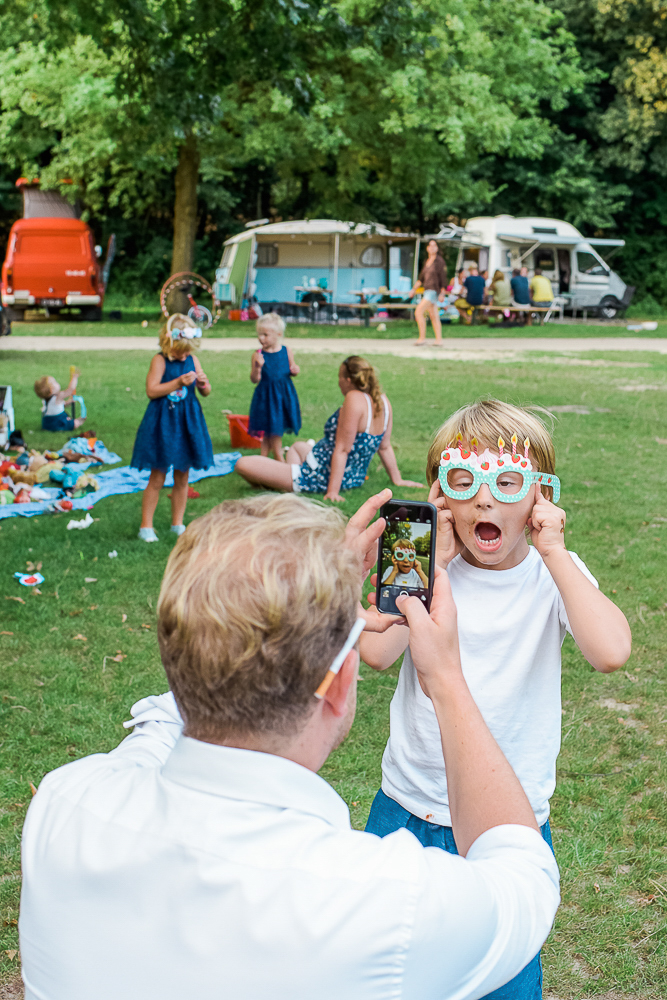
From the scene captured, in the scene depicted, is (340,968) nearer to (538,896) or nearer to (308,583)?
(538,896)

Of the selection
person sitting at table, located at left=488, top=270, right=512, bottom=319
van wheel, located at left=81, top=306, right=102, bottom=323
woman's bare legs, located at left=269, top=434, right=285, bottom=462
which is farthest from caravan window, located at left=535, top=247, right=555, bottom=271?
woman's bare legs, located at left=269, top=434, right=285, bottom=462

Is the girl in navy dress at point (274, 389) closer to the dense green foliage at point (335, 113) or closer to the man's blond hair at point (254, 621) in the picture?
the dense green foliage at point (335, 113)

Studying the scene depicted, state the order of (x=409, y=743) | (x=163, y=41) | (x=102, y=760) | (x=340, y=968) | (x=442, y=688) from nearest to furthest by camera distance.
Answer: (x=340, y=968)
(x=102, y=760)
(x=442, y=688)
(x=409, y=743)
(x=163, y=41)

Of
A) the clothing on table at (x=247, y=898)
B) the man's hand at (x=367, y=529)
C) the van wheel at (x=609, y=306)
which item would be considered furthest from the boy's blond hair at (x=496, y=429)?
the van wheel at (x=609, y=306)

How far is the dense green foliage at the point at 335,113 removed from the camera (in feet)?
27.8

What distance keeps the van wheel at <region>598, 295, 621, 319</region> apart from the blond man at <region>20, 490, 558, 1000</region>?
104ft

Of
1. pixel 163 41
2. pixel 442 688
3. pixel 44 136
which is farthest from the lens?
pixel 44 136

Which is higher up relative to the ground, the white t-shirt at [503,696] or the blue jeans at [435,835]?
the white t-shirt at [503,696]

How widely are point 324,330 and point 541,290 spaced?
7700 mm

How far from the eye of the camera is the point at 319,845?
1.06 m

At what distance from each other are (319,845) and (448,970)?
0.63 feet

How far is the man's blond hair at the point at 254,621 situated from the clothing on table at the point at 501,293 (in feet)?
88.6

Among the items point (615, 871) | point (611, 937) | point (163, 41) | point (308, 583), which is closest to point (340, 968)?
point (308, 583)

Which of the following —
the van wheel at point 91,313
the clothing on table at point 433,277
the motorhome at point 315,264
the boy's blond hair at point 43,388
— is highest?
the motorhome at point 315,264
